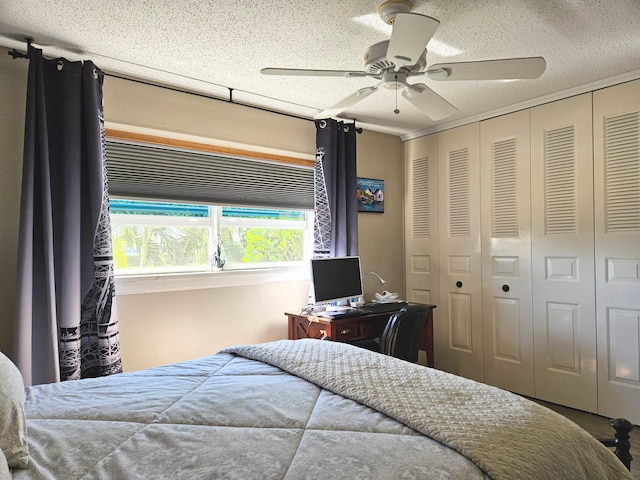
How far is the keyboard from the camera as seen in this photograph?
332 centimetres

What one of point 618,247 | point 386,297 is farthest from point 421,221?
point 618,247

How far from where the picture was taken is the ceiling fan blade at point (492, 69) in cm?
176

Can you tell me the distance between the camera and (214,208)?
319cm

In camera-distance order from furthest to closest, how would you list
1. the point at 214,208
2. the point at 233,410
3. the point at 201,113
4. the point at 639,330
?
1. the point at 214,208
2. the point at 201,113
3. the point at 639,330
4. the point at 233,410

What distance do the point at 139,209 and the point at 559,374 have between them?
10.4 feet

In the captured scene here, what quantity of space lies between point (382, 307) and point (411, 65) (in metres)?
2.04

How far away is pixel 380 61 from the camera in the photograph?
1910mm

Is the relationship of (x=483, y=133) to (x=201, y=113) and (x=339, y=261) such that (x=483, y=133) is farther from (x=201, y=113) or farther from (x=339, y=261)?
(x=201, y=113)

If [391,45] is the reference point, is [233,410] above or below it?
below

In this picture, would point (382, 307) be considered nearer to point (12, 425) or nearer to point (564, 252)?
point (564, 252)

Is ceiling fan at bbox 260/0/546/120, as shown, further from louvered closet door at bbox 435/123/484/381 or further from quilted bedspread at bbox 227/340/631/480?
louvered closet door at bbox 435/123/484/381

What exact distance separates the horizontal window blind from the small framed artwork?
0.49m

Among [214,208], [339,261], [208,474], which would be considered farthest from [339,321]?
[208,474]

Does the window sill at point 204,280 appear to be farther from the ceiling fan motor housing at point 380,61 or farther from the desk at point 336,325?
the ceiling fan motor housing at point 380,61
